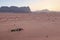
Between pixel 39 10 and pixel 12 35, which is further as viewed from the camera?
pixel 39 10

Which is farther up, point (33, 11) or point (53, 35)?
point (33, 11)

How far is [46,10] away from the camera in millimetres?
1866

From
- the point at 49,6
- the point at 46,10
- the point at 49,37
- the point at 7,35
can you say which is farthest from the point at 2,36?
the point at 46,10

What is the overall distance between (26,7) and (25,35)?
1.19 meters

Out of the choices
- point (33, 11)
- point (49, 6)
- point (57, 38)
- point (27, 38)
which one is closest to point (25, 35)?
point (27, 38)

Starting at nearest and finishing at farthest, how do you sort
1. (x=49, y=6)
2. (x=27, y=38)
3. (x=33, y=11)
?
(x=27, y=38) → (x=49, y=6) → (x=33, y=11)

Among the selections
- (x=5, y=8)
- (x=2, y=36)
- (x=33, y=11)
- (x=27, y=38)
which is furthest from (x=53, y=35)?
(x=5, y=8)

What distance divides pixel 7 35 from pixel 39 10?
120 cm

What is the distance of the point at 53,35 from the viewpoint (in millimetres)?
781

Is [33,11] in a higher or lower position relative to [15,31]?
higher

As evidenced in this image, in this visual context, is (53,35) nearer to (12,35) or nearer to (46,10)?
(12,35)

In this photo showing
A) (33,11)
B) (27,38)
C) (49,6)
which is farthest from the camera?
(33,11)

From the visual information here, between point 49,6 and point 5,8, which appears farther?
point 5,8

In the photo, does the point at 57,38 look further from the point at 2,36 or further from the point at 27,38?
the point at 2,36
